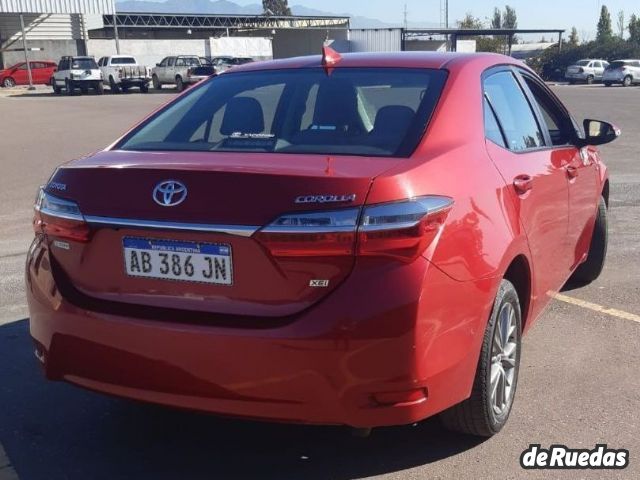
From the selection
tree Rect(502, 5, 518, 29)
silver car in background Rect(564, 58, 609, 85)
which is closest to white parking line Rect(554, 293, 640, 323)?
silver car in background Rect(564, 58, 609, 85)

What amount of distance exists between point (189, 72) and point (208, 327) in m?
40.2

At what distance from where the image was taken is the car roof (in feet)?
12.6

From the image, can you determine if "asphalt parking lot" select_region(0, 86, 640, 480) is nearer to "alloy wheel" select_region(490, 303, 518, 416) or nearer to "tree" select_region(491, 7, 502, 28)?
"alloy wheel" select_region(490, 303, 518, 416)

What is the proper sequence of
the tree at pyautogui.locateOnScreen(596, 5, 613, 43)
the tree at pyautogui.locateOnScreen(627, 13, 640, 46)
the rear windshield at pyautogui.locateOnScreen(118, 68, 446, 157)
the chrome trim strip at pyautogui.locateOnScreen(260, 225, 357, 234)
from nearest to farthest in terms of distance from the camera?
the chrome trim strip at pyautogui.locateOnScreen(260, 225, 357, 234)
the rear windshield at pyautogui.locateOnScreen(118, 68, 446, 157)
the tree at pyautogui.locateOnScreen(627, 13, 640, 46)
the tree at pyautogui.locateOnScreen(596, 5, 613, 43)

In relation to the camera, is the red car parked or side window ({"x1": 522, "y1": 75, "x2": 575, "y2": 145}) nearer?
side window ({"x1": 522, "y1": 75, "x2": 575, "y2": 145})

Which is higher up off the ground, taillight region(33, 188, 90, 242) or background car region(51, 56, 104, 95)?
taillight region(33, 188, 90, 242)

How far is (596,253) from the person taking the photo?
5805 mm

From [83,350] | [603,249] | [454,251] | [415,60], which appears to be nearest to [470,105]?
[415,60]

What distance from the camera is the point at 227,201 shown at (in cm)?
285

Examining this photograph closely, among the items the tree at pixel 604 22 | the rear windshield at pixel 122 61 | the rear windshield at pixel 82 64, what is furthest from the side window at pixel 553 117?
the tree at pixel 604 22

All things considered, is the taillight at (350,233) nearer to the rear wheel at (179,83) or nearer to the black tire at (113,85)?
the rear wheel at (179,83)

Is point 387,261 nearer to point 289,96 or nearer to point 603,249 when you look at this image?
point 289,96

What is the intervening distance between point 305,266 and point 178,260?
0.49m

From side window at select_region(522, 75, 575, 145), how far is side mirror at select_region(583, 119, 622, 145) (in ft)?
0.44
